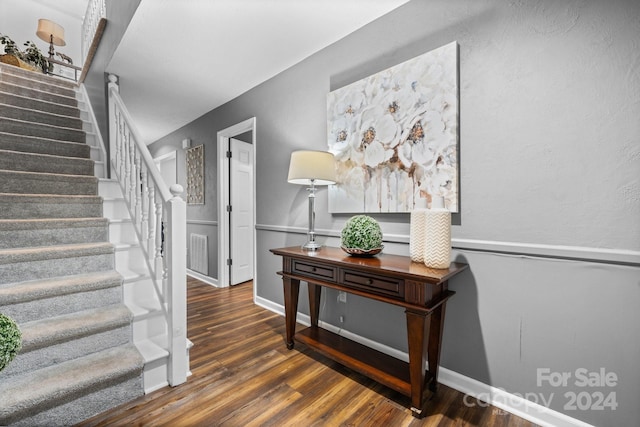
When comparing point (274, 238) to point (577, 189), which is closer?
point (577, 189)

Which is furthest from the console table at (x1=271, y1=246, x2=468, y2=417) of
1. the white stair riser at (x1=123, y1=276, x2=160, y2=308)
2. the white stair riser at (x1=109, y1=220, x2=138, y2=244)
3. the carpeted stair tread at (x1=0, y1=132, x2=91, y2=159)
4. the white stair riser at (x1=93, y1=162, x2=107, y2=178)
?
the carpeted stair tread at (x1=0, y1=132, x2=91, y2=159)

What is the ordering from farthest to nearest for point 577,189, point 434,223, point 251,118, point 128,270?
1. point 251,118
2. point 128,270
3. point 434,223
4. point 577,189

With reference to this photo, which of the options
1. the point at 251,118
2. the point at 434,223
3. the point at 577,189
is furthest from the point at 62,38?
the point at 577,189

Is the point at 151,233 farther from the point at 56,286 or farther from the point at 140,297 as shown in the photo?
the point at 56,286

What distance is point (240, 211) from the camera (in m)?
3.84

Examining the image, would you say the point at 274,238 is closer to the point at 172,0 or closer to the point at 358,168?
the point at 358,168

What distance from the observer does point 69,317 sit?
1620mm

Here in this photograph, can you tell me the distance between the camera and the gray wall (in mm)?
1200

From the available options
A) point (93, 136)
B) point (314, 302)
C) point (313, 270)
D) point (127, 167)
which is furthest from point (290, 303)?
point (93, 136)

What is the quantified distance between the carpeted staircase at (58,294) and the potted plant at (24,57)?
1.76 meters

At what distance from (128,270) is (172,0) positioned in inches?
72.1

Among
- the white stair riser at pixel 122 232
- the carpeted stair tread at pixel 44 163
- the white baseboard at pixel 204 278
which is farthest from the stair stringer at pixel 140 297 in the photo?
the white baseboard at pixel 204 278

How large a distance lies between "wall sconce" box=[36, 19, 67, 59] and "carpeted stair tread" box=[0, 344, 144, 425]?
5153 mm

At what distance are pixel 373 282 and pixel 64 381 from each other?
1.58 m
